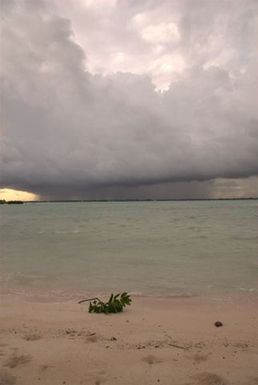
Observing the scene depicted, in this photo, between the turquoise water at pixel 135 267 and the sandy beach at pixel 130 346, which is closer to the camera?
the sandy beach at pixel 130 346

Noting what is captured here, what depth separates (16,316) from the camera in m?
9.11

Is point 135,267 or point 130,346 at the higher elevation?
point 135,267

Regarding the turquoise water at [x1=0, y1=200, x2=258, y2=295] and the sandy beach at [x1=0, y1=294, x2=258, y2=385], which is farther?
the turquoise water at [x1=0, y1=200, x2=258, y2=295]

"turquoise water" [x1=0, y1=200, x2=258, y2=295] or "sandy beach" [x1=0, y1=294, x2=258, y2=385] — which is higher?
"turquoise water" [x1=0, y1=200, x2=258, y2=295]

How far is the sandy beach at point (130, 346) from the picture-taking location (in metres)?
5.50

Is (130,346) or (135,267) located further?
(135,267)

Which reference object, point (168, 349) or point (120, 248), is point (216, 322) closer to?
point (168, 349)

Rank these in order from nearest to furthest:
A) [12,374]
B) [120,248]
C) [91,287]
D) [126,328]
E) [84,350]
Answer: [12,374] → [84,350] → [126,328] → [91,287] → [120,248]

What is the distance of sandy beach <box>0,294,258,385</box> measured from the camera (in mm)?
5500

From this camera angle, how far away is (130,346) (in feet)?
22.3

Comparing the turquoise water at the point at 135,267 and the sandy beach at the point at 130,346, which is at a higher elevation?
the turquoise water at the point at 135,267

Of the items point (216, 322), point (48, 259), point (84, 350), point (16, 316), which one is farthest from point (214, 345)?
point (48, 259)

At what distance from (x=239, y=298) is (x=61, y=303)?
518cm

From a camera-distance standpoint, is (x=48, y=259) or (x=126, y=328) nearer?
(x=126, y=328)
